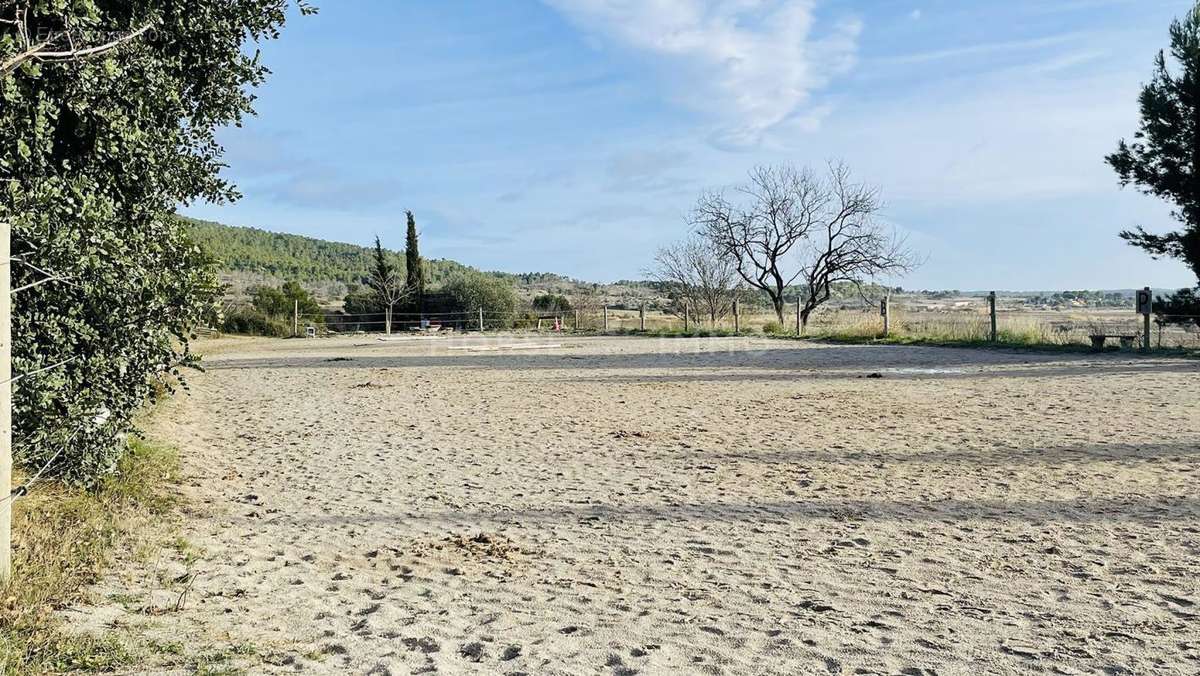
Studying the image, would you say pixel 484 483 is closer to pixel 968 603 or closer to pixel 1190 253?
pixel 968 603

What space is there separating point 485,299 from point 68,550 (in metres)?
36.5

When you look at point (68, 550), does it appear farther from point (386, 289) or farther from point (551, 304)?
point (551, 304)

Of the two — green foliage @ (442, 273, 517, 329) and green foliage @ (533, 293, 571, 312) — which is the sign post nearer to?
green foliage @ (442, 273, 517, 329)

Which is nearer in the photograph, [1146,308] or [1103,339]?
[1146,308]

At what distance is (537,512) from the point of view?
5.38m

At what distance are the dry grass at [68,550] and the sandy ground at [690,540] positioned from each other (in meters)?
0.18

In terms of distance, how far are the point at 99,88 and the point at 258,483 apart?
2.93 m

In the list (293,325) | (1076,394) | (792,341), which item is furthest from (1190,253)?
(293,325)

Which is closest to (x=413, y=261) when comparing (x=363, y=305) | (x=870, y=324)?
(x=363, y=305)

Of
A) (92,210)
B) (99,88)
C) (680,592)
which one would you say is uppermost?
(99,88)

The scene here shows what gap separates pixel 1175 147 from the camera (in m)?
19.4

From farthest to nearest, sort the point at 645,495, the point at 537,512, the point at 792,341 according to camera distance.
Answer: the point at 792,341, the point at 645,495, the point at 537,512

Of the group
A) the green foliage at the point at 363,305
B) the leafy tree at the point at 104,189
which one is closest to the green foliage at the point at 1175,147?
the leafy tree at the point at 104,189

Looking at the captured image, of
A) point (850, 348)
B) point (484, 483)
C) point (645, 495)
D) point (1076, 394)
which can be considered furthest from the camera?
point (850, 348)
